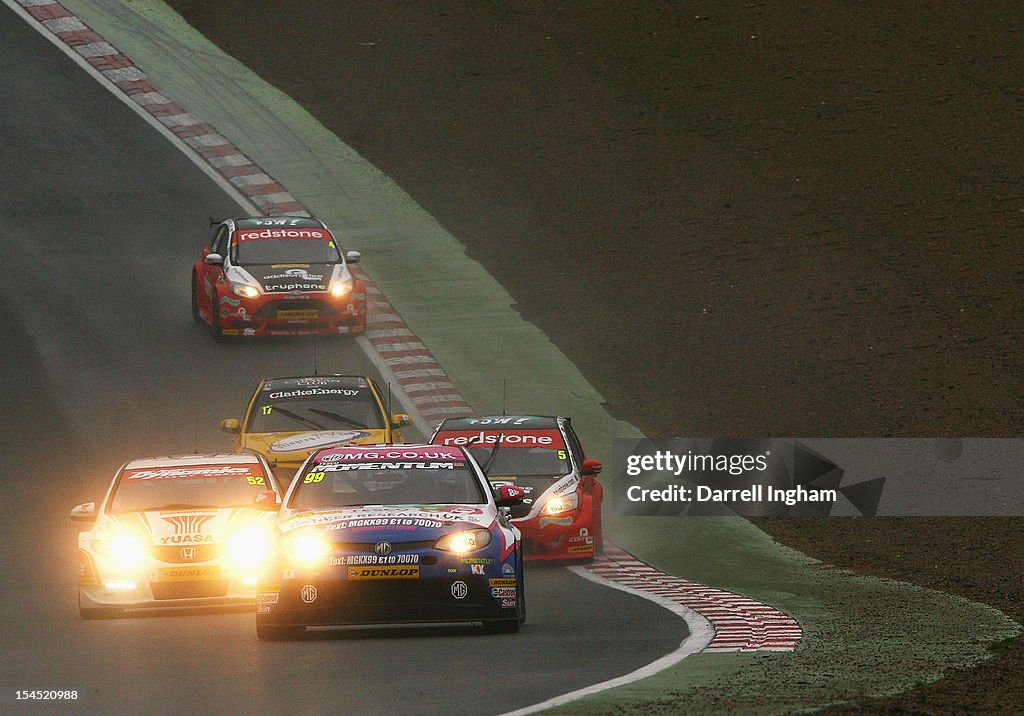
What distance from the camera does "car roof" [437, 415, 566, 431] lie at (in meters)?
19.8

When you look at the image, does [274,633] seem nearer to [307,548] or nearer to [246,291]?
[307,548]

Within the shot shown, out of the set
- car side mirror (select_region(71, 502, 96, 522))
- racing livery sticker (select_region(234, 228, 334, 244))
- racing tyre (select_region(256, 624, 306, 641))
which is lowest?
racing tyre (select_region(256, 624, 306, 641))

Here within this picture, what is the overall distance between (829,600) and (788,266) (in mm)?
16493

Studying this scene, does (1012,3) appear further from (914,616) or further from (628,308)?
(914,616)

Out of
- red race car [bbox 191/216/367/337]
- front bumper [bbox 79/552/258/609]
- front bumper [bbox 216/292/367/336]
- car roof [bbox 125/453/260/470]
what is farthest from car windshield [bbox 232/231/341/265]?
front bumper [bbox 79/552/258/609]

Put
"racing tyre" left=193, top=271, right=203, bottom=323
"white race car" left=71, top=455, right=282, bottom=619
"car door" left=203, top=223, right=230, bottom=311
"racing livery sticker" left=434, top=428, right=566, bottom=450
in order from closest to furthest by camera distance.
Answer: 1. "white race car" left=71, top=455, right=282, bottom=619
2. "racing livery sticker" left=434, top=428, right=566, bottom=450
3. "car door" left=203, top=223, right=230, bottom=311
4. "racing tyre" left=193, top=271, right=203, bottom=323

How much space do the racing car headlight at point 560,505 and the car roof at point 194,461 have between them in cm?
273

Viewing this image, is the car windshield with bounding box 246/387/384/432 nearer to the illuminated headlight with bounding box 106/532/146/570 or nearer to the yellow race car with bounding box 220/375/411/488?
the yellow race car with bounding box 220/375/411/488

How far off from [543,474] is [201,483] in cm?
336

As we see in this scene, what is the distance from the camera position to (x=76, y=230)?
3397 centimetres

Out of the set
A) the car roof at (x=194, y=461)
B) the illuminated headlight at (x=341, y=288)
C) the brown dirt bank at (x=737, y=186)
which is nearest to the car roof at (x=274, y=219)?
the illuminated headlight at (x=341, y=288)

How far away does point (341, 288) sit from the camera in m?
28.1

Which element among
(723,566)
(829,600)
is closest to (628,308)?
(723,566)

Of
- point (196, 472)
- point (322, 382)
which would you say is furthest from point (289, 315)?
point (196, 472)
